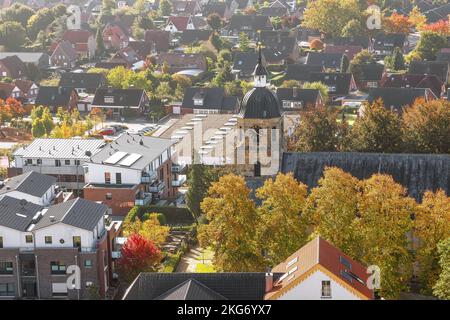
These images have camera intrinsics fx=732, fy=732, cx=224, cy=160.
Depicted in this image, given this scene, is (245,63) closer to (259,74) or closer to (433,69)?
(433,69)

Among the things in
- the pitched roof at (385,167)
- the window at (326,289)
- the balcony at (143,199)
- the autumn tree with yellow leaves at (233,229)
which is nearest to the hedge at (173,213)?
the balcony at (143,199)

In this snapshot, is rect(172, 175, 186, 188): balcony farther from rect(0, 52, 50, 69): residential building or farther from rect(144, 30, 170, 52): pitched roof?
rect(144, 30, 170, 52): pitched roof

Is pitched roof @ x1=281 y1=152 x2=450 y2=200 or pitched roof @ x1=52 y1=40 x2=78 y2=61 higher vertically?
pitched roof @ x1=281 y1=152 x2=450 y2=200

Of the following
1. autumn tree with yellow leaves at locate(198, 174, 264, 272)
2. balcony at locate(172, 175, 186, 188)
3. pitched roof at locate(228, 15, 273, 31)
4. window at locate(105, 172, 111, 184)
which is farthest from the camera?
pitched roof at locate(228, 15, 273, 31)

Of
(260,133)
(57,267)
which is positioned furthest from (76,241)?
(260,133)

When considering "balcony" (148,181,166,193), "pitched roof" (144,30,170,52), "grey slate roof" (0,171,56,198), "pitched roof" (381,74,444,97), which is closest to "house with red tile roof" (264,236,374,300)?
"grey slate roof" (0,171,56,198)

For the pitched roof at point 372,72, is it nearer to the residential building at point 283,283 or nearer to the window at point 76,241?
the window at point 76,241
